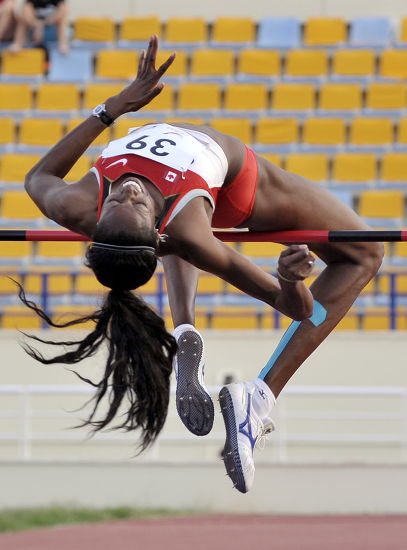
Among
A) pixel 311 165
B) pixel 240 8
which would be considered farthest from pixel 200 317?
pixel 240 8

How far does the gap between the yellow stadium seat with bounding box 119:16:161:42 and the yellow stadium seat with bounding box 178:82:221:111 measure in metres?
1.19

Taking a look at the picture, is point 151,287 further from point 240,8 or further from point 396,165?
point 240,8

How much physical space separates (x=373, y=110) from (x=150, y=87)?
8824 mm

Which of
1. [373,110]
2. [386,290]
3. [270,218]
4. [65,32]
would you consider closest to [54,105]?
[65,32]

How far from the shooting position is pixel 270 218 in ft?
16.9

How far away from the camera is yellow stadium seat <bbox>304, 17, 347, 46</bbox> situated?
14.2 metres

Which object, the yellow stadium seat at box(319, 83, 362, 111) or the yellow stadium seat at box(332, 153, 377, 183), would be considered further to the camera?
the yellow stadium seat at box(319, 83, 362, 111)

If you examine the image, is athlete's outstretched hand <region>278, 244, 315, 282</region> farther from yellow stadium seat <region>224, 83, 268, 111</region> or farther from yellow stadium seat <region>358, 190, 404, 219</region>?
yellow stadium seat <region>224, 83, 268, 111</region>

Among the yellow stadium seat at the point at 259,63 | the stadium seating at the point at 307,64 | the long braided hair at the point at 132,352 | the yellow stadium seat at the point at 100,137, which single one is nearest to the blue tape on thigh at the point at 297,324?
the long braided hair at the point at 132,352

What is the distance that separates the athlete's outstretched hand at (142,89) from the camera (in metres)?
4.93

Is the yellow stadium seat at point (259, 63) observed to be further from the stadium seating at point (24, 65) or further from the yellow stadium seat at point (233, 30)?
the stadium seating at point (24, 65)

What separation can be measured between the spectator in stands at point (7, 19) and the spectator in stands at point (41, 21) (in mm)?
126

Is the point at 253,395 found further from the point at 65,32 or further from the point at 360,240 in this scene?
the point at 65,32

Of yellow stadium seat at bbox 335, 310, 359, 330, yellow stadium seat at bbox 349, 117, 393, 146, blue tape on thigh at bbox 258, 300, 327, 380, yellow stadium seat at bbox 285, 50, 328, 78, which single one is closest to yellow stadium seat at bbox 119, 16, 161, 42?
yellow stadium seat at bbox 285, 50, 328, 78
